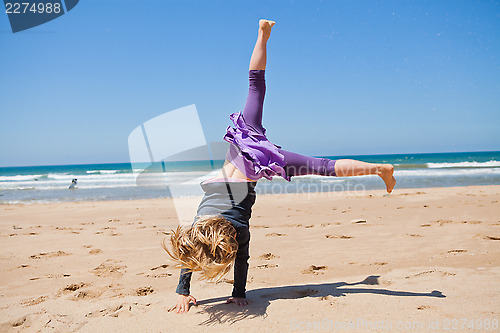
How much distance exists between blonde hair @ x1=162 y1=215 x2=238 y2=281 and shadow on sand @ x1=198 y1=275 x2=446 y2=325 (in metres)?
0.46

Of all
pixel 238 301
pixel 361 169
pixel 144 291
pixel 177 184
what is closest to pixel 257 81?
pixel 361 169

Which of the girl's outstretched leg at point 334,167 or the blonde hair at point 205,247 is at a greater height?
the girl's outstretched leg at point 334,167

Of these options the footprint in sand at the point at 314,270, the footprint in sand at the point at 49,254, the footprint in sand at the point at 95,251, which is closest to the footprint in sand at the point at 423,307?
the footprint in sand at the point at 314,270

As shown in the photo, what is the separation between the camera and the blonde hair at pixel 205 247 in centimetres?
219

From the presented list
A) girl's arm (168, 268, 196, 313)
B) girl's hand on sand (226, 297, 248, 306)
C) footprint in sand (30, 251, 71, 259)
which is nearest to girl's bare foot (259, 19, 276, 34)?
girl's arm (168, 268, 196, 313)

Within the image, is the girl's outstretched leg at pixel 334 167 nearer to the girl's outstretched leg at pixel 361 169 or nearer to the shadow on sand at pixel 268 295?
the girl's outstretched leg at pixel 361 169

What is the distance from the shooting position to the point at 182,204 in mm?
10797

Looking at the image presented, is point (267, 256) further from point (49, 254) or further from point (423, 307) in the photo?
point (49, 254)

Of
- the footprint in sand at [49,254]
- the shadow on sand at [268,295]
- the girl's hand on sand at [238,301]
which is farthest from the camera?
the footprint in sand at [49,254]

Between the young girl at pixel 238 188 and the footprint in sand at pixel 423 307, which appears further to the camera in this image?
the footprint in sand at pixel 423 307

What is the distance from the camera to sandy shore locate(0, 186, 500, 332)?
2.39 meters

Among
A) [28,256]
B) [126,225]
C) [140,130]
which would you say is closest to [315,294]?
[140,130]

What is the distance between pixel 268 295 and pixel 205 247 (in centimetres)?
106

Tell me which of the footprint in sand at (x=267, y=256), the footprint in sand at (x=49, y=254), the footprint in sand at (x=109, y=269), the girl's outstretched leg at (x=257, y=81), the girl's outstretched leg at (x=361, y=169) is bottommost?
the footprint in sand at (x=267, y=256)
